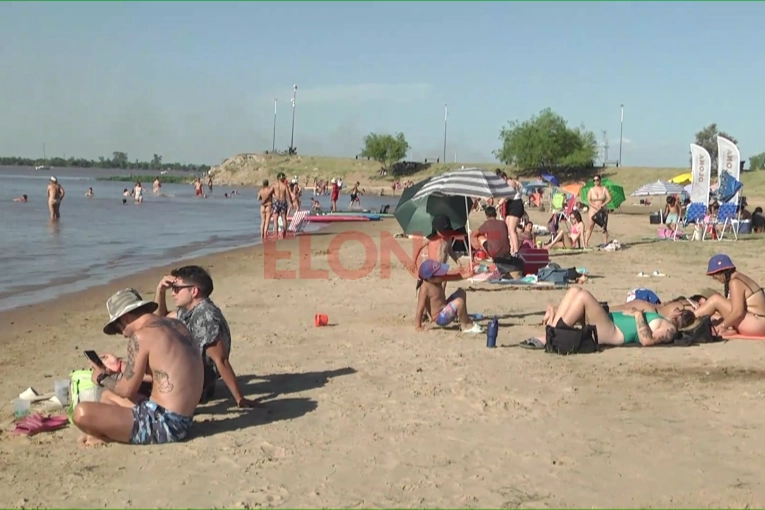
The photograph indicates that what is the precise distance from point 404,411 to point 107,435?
191 cm

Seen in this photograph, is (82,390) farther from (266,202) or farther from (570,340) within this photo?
(266,202)

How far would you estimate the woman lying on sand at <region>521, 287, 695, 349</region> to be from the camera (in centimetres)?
733

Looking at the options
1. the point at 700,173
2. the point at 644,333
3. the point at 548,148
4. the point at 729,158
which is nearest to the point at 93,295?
the point at 644,333

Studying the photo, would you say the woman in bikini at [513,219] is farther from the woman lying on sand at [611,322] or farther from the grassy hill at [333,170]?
the grassy hill at [333,170]

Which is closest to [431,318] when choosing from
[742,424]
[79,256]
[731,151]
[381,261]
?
[742,424]

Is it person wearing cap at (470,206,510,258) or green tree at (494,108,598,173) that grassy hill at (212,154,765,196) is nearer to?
green tree at (494,108,598,173)

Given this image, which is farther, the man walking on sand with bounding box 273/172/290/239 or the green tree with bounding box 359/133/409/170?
the green tree with bounding box 359/133/409/170

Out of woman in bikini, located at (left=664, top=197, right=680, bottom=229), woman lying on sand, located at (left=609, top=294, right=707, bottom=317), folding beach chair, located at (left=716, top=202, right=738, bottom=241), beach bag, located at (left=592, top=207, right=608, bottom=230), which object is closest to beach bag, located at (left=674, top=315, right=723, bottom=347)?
woman lying on sand, located at (left=609, top=294, right=707, bottom=317)

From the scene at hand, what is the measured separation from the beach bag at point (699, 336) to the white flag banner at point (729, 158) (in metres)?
11.5

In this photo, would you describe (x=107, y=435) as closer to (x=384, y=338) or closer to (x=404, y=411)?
→ (x=404, y=411)

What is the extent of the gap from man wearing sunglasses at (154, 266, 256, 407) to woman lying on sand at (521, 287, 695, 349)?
3.01 m

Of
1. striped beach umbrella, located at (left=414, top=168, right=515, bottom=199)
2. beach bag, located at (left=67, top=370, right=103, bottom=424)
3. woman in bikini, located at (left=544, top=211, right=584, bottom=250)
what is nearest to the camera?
beach bag, located at (left=67, top=370, right=103, bottom=424)

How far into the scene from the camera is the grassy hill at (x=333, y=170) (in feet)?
207

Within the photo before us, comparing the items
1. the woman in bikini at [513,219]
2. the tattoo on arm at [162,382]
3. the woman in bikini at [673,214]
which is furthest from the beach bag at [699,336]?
the woman in bikini at [673,214]
